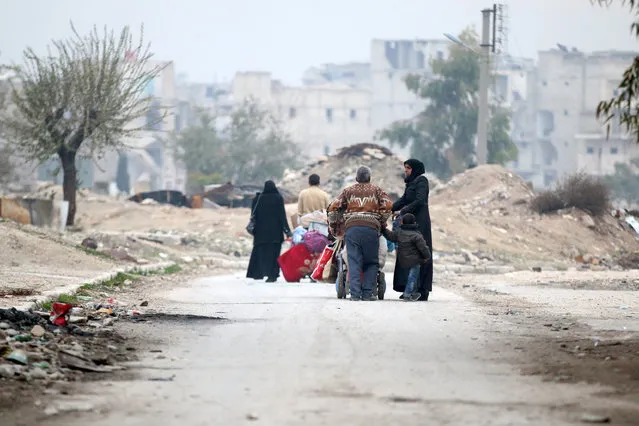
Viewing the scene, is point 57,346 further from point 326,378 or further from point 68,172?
point 68,172

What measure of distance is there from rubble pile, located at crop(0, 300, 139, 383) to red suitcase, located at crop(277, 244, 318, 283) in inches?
314

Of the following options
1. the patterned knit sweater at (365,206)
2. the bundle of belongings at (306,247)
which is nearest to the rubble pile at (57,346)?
the patterned knit sweater at (365,206)

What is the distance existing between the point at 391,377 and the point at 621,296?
1035 centimetres

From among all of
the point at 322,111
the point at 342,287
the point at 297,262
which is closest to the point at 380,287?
the point at 342,287

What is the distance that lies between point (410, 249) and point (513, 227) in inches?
1078

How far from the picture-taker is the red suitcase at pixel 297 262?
20.9 metres

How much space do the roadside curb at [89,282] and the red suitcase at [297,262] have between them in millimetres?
2692

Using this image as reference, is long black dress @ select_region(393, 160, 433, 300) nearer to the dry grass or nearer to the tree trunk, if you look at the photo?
the tree trunk

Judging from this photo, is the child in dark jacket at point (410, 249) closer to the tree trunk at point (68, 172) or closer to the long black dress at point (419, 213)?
the long black dress at point (419, 213)

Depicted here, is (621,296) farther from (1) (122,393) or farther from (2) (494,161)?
(2) (494,161)

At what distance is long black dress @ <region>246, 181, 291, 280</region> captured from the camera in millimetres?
22484

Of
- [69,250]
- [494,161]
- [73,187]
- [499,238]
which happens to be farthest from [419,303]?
[494,161]

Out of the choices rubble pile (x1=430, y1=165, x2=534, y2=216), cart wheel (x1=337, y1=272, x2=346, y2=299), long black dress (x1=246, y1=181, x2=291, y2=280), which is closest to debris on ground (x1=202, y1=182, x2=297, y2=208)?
rubble pile (x1=430, y1=165, x2=534, y2=216)

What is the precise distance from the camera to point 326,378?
28.3 feet
